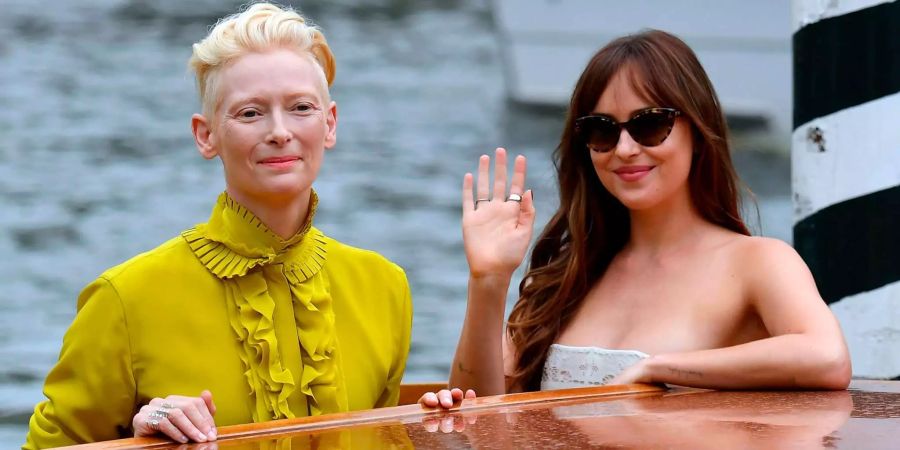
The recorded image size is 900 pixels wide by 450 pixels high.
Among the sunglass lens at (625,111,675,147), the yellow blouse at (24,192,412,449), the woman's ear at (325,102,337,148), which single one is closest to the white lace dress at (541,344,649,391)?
the sunglass lens at (625,111,675,147)

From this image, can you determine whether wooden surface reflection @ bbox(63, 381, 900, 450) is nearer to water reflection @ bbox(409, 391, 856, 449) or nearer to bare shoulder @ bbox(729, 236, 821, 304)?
water reflection @ bbox(409, 391, 856, 449)

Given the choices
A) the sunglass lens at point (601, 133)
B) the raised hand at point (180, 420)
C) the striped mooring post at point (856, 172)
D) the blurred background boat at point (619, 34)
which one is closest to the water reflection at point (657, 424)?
the raised hand at point (180, 420)

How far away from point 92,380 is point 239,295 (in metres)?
0.25

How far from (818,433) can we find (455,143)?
3073 millimetres

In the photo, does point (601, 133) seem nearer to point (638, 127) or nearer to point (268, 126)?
point (638, 127)

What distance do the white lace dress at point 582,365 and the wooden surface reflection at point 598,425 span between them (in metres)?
0.42

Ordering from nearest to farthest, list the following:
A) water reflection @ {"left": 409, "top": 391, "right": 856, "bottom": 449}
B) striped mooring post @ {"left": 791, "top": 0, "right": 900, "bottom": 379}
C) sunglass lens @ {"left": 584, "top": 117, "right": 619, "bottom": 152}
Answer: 1. water reflection @ {"left": 409, "top": 391, "right": 856, "bottom": 449}
2. sunglass lens @ {"left": 584, "top": 117, "right": 619, "bottom": 152}
3. striped mooring post @ {"left": 791, "top": 0, "right": 900, "bottom": 379}

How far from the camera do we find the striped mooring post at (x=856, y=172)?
2.90 meters

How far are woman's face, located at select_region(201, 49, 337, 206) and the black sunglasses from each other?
0.69 meters

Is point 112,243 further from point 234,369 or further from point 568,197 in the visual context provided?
point 234,369

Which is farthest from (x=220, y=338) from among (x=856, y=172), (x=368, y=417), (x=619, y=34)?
(x=619, y=34)

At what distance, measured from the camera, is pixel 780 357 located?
7.17 ft

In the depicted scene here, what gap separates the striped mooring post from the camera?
290 centimetres

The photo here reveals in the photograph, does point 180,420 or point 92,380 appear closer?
point 180,420
